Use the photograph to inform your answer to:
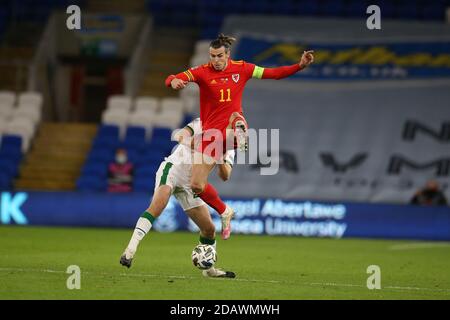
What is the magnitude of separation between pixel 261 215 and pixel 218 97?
999 cm

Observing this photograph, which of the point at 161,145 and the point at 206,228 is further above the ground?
the point at 161,145

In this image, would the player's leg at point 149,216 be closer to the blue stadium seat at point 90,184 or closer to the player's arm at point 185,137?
the player's arm at point 185,137

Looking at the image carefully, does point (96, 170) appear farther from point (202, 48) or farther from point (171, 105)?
point (202, 48)

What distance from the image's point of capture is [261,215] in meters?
21.0

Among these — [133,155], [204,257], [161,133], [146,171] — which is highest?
[161,133]

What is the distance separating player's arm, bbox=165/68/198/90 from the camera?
10.5 meters

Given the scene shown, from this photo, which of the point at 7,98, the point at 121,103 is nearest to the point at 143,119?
the point at 121,103

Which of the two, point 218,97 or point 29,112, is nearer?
point 218,97

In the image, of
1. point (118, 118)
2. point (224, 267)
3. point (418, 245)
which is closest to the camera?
point (224, 267)

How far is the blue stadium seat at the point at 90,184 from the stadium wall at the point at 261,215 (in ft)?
5.86

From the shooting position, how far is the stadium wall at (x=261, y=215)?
68.0 ft

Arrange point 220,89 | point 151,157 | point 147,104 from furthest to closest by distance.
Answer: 1. point 147,104
2. point 151,157
3. point 220,89

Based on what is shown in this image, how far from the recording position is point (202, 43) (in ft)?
89.2
